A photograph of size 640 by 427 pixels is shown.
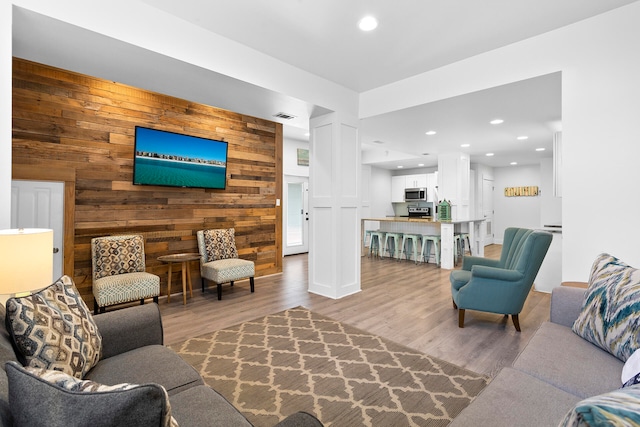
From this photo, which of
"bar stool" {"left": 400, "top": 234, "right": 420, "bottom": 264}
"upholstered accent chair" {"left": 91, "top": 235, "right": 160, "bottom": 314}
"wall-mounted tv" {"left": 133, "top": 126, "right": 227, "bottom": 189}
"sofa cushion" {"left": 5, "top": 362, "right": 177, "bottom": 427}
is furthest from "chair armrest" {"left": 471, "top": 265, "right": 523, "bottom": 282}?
"bar stool" {"left": 400, "top": 234, "right": 420, "bottom": 264}

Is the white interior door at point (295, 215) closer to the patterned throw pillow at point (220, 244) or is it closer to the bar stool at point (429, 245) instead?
the patterned throw pillow at point (220, 244)

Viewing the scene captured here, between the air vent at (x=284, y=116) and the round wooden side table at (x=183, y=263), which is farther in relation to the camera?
the air vent at (x=284, y=116)

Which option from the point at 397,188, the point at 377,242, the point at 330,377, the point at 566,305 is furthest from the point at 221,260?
the point at 397,188

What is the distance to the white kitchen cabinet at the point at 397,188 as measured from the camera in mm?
10422

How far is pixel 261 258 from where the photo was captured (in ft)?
17.9

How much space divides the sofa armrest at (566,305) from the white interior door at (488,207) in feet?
25.9

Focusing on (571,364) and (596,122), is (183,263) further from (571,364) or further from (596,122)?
(596,122)

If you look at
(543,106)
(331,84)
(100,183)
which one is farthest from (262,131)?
(543,106)

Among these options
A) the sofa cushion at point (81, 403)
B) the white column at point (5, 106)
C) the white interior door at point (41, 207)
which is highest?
the white column at point (5, 106)

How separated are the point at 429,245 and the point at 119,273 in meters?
5.59

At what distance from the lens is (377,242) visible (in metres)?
7.43

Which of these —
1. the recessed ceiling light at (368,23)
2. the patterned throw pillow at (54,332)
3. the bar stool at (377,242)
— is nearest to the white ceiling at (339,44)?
the recessed ceiling light at (368,23)

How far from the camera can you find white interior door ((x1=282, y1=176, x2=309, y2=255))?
7535mm

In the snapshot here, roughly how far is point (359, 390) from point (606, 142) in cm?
278
